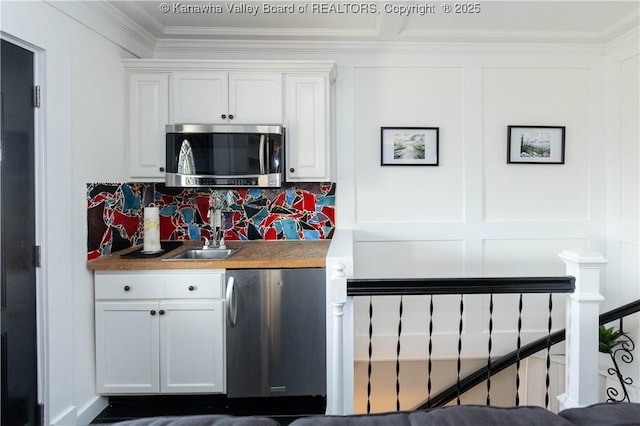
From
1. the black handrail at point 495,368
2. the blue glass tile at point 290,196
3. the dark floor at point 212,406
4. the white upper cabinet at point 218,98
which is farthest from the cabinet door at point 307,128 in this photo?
the black handrail at point 495,368

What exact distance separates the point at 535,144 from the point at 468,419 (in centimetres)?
285

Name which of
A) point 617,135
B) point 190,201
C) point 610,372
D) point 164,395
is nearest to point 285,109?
point 190,201

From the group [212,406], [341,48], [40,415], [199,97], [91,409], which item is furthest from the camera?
[341,48]

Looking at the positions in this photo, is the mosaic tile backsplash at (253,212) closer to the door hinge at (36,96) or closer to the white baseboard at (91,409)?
the door hinge at (36,96)

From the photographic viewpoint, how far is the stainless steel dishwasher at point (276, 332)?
2205 mm

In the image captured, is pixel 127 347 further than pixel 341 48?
No

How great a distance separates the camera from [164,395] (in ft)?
7.75

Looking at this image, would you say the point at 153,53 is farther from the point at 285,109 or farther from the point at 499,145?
the point at 499,145

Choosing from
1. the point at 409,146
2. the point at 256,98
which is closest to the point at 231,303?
the point at 256,98

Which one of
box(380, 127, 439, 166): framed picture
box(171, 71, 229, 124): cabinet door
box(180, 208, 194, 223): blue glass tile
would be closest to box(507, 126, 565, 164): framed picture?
box(380, 127, 439, 166): framed picture

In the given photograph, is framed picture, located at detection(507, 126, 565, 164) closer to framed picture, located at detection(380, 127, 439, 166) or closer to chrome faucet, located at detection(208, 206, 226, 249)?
framed picture, located at detection(380, 127, 439, 166)

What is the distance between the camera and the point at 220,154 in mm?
2498

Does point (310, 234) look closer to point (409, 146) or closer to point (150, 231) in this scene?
point (409, 146)

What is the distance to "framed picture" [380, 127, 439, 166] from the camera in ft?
9.75
